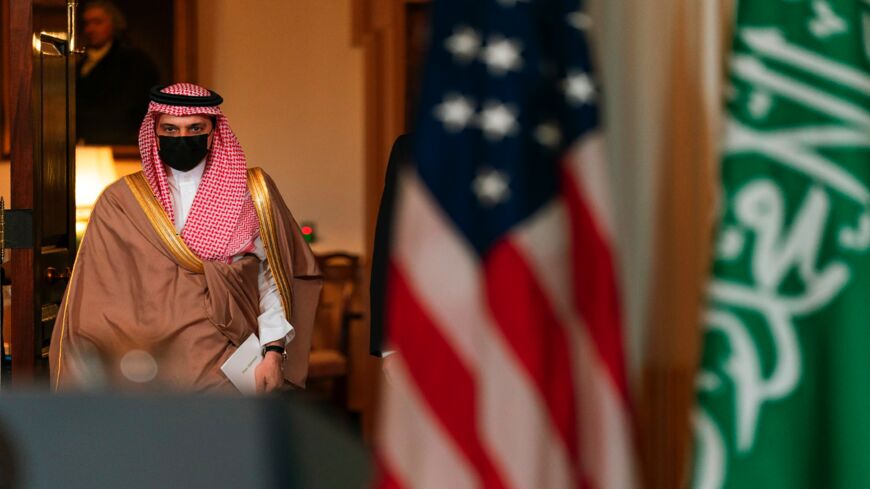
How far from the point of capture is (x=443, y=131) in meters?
1.86

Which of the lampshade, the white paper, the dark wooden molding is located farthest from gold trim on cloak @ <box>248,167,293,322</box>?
the lampshade

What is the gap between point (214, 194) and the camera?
407 cm

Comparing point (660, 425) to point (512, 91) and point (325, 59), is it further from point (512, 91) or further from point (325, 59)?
point (325, 59)

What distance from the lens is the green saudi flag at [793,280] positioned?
1.79 metres

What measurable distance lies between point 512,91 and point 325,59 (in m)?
6.48

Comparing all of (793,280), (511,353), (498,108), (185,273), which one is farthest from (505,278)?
(185,273)

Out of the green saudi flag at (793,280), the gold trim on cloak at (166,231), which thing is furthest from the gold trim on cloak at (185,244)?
the green saudi flag at (793,280)

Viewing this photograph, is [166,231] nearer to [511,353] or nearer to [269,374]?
[269,374]

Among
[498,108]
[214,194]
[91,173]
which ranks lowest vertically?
[91,173]

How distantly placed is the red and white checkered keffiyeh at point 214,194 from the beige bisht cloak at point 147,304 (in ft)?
0.15

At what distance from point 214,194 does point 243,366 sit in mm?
588

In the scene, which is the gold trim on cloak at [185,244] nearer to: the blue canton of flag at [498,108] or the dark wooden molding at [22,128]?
the dark wooden molding at [22,128]

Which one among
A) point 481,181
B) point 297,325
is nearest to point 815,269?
point 481,181

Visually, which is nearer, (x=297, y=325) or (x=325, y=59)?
(x=297, y=325)
